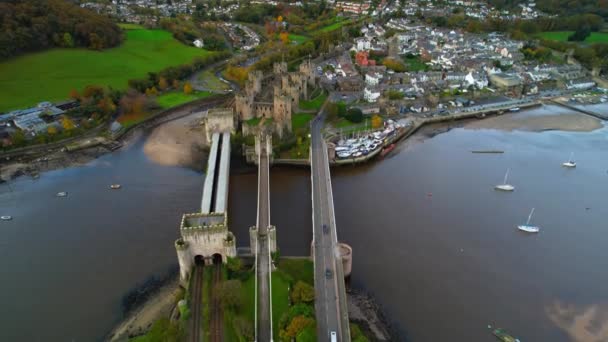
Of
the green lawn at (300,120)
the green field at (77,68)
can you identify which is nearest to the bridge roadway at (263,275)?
the green lawn at (300,120)

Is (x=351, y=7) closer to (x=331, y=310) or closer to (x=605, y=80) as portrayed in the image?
(x=605, y=80)

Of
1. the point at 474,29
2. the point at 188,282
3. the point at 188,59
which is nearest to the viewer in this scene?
the point at 188,282

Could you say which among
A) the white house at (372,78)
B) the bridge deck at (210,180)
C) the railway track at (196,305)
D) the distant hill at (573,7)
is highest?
the distant hill at (573,7)

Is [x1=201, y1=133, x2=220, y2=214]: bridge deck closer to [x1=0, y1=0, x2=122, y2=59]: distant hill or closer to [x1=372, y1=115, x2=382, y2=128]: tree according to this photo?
[x1=372, y1=115, x2=382, y2=128]: tree

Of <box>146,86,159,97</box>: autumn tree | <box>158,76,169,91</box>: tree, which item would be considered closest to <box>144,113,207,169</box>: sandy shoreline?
<box>146,86,159,97</box>: autumn tree

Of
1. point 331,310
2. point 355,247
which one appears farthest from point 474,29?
point 331,310

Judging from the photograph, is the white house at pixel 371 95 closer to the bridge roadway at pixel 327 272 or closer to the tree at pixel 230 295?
the bridge roadway at pixel 327 272
